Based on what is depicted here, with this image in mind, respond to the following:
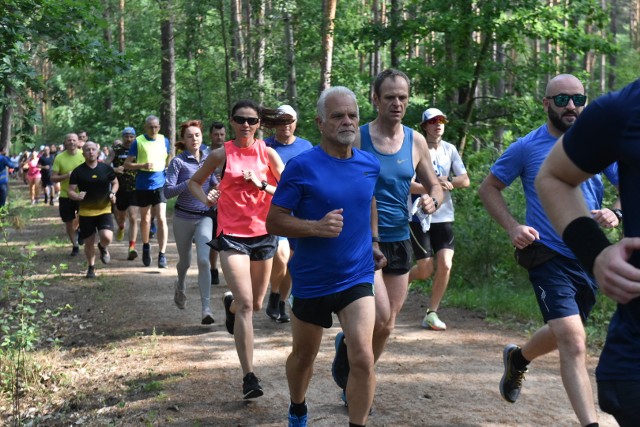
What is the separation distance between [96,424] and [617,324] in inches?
193

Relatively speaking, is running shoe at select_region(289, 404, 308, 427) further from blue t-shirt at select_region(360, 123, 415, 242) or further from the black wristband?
the black wristband

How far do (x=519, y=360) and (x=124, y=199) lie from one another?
10.9 meters

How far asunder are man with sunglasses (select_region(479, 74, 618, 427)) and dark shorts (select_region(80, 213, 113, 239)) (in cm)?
878

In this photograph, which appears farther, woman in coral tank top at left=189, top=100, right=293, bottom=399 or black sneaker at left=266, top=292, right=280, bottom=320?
black sneaker at left=266, top=292, right=280, bottom=320

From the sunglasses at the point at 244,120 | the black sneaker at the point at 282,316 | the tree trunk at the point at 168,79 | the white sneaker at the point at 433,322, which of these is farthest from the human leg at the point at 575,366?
the tree trunk at the point at 168,79

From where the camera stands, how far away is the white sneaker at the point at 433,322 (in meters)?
9.23

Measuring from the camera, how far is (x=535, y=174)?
18.0 ft

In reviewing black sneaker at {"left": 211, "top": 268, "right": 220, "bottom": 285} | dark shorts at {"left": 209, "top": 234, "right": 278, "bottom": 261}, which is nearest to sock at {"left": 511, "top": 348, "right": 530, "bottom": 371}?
dark shorts at {"left": 209, "top": 234, "right": 278, "bottom": 261}

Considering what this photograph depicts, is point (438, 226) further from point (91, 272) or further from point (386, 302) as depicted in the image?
point (91, 272)

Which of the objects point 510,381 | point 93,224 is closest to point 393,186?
point 510,381

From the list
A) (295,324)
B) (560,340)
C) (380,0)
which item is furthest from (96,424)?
(380,0)

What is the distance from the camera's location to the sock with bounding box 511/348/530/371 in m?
5.86

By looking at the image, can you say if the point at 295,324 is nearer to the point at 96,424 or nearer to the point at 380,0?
the point at 96,424

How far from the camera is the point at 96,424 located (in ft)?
21.7
